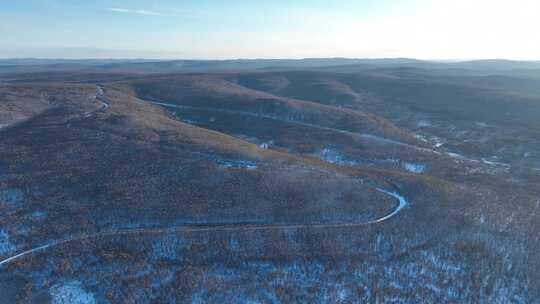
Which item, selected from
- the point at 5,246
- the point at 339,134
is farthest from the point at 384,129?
the point at 5,246

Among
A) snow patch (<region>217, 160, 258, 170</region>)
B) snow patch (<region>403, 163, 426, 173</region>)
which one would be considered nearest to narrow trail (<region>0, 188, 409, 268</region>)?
snow patch (<region>217, 160, 258, 170</region>)

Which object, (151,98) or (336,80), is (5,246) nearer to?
(151,98)

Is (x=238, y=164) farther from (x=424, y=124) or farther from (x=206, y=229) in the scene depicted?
(x=424, y=124)

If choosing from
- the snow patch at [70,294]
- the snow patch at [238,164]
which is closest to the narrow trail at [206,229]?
the snow patch at [70,294]

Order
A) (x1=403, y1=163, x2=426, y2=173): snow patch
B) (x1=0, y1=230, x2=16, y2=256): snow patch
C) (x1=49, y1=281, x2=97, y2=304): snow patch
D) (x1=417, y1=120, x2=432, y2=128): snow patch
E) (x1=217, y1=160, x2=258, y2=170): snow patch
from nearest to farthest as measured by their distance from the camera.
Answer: (x1=49, y1=281, x2=97, y2=304): snow patch < (x1=0, y1=230, x2=16, y2=256): snow patch < (x1=217, y1=160, x2=258, y2=170): snow patch < (x1=403, y1=163, x2=426, y2=173): snow patch < (x1=417, y1=120, x2=432, y2=128): snow patch

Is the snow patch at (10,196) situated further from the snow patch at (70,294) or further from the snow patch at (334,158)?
the snow patch at (334,158)

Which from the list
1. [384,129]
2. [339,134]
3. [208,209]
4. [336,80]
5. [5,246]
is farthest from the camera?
[336,80]

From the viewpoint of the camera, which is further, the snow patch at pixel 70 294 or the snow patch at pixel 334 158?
the snow patch at pixel 334 158

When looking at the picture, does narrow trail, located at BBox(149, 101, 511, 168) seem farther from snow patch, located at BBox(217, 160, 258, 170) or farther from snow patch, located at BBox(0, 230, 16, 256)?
snow patch, located at BBox(0, 230, 16, 256)
